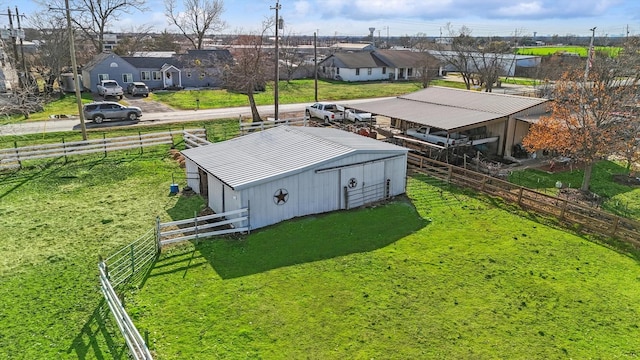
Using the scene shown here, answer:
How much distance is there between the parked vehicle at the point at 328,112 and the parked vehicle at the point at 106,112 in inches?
511

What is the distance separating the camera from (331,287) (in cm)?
1235

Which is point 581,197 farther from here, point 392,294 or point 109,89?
point 109,89

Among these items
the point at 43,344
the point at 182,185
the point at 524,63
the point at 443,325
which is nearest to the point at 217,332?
the point at 43,344

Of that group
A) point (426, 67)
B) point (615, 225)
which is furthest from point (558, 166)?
point (426, 67)

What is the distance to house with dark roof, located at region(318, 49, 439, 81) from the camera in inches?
2485

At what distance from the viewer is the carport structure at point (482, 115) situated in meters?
24.3

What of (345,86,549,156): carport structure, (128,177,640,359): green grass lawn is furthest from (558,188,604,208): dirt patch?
(345,86,549,156): carport structure

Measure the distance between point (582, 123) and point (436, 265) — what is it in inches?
430

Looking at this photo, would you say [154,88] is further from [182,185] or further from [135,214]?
[135,214]

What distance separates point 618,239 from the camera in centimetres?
1558

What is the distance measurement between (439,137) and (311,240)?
12.9 m

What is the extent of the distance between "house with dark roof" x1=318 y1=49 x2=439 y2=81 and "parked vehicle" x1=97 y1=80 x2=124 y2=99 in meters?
30.3

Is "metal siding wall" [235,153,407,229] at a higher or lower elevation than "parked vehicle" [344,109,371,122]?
lower

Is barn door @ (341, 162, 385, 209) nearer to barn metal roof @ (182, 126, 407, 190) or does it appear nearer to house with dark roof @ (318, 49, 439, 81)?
barn metal roof @ (182, 126, 407, 190)
